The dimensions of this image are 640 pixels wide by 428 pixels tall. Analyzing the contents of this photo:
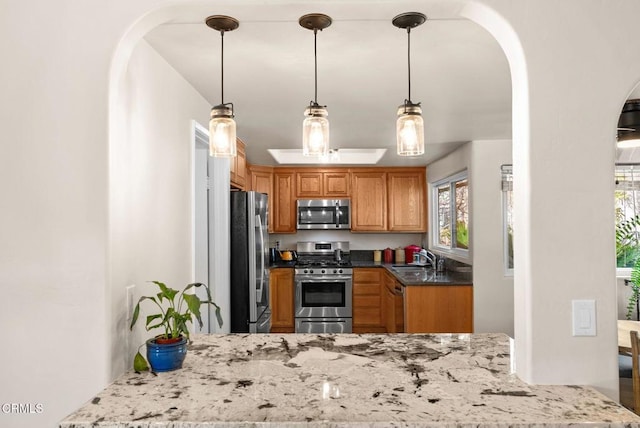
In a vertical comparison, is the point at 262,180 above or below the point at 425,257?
above

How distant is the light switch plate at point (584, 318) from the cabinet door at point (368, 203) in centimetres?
472

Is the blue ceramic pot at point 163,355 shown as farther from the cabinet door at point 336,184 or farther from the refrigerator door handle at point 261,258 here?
the cabinet door at point 336,184

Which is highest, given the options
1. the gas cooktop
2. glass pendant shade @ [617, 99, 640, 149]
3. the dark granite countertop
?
glass pendant shade @ [617, 99, 640, 149]

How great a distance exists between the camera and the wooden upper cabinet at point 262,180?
5.75 metres

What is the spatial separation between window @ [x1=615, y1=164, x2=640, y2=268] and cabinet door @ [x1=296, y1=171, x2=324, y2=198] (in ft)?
11.3

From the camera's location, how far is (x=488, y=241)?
4.21 m

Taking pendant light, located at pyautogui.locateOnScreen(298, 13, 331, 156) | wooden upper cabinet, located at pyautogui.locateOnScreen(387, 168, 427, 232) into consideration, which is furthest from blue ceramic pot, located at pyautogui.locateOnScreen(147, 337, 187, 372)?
wooden upper cabinet, located at pyautogui.locateOnScreen(387, 168, 427, 232)

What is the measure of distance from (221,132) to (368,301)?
14.7 ft

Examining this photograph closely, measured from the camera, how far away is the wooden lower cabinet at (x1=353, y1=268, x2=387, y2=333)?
18.7 feet

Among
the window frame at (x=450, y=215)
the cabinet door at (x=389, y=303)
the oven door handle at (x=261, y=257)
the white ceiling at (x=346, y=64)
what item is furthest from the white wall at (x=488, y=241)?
the oven door handle at (x=261, y=257)

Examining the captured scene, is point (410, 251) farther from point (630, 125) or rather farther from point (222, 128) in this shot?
point (222, 128)

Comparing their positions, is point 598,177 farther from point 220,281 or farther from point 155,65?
point 220,281

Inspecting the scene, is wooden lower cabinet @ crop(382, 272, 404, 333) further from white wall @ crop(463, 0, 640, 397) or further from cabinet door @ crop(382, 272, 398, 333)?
white wall @ crop(463, 0, 640, 397)

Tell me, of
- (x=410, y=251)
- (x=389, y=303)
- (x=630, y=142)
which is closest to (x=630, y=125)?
(x=630, y=142)
